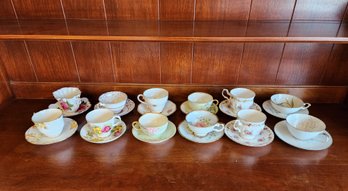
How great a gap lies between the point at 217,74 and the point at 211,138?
0.24 m

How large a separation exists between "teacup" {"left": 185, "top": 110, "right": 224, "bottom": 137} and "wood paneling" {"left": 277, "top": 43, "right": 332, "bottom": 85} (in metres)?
0.30

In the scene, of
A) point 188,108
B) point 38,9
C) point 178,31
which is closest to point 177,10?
point 178,31

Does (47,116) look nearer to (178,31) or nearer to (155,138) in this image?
(155,138)

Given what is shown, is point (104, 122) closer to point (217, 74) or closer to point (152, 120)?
point (152, 120)

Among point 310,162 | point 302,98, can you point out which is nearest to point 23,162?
point 310,162

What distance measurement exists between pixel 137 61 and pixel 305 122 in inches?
22.7

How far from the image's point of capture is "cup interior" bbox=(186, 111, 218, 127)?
0.70 m

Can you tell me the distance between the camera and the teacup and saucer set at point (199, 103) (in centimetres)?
76

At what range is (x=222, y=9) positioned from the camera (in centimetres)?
69

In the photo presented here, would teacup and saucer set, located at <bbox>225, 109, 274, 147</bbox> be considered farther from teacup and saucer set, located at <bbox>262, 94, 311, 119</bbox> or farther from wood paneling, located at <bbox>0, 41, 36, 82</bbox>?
wood paneling, located at <bbox>0, 41, 36, 82</bbox>

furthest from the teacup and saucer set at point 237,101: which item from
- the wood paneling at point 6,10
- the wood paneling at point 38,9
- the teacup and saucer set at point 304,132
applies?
the wood paneling at point 6,10

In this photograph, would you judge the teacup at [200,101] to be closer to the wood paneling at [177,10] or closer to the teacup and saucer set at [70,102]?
the wood paneling at [177,10]

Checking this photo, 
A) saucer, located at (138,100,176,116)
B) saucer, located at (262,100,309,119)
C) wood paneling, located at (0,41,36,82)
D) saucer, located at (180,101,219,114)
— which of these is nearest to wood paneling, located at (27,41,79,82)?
wood paneling, located at (0,41,36,82)

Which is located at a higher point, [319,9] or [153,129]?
[319,9]
